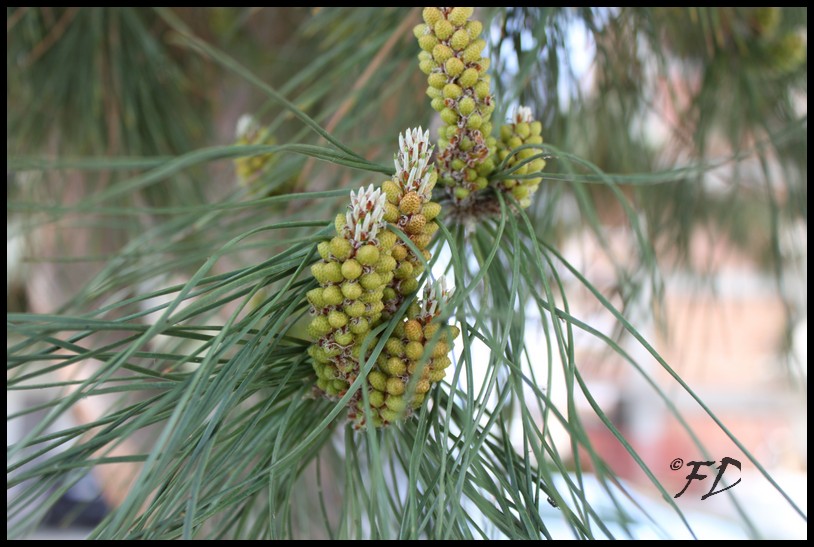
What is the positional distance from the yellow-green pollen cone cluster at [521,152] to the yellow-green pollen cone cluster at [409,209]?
0.15ft

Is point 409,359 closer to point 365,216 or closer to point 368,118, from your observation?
point 365,216

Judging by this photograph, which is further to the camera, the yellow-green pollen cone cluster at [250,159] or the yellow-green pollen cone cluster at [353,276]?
the yellow-green pollen cone cluster at [250,159]

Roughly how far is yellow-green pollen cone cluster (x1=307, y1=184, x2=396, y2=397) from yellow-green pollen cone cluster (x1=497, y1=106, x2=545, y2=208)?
63mm

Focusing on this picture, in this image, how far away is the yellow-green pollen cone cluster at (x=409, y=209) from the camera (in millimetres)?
188

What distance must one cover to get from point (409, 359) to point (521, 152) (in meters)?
0.09

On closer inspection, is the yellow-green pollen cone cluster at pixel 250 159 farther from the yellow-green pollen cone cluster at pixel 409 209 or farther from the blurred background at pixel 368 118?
the yellow-green pollen cone cluster at pixel 409 209

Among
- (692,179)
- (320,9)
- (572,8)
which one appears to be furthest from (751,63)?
(320,9)

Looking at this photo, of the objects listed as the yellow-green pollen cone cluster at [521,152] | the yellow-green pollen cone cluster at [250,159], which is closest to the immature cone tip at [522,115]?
the yellow-green pollen cone cluster at [521,152]

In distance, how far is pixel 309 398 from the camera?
22cm

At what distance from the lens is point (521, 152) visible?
23cm

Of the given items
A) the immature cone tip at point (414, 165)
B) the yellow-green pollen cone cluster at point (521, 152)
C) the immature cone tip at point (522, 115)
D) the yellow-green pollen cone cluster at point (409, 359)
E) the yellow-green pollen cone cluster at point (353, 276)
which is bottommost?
the yellow-green pollen cone cluster at point (409, 359)

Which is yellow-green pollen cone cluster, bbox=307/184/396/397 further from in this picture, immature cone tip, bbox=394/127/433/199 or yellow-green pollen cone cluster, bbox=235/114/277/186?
yellow-green pollen cone cluster, bbox=235/114/277/186

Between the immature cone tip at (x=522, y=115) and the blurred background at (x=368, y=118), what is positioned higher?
the blurred background at (x=368, y=118)

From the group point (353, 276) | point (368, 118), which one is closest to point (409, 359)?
point (353, 276)
